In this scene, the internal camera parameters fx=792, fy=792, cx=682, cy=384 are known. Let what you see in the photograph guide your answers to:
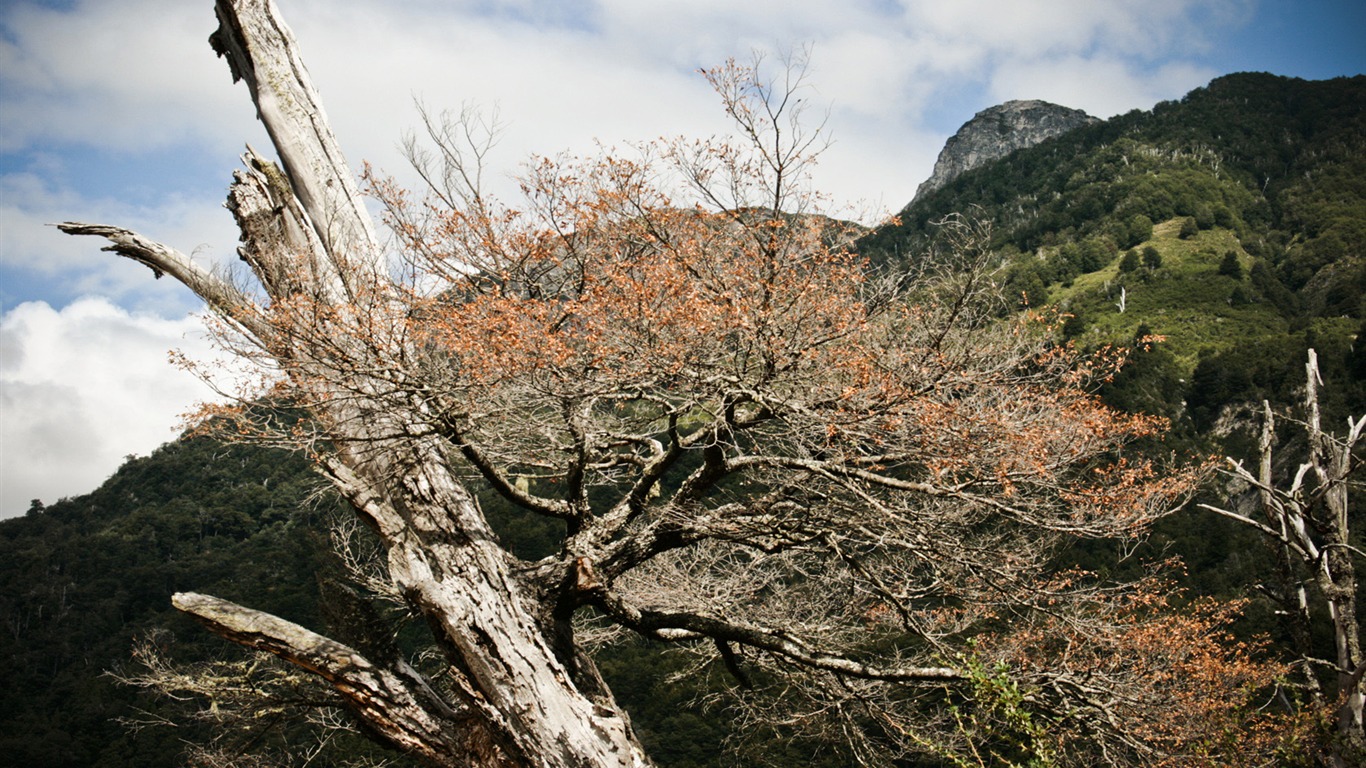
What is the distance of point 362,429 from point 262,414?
2.61 ft

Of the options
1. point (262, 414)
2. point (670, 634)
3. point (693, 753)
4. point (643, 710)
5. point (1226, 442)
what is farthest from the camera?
point (1226, 442)

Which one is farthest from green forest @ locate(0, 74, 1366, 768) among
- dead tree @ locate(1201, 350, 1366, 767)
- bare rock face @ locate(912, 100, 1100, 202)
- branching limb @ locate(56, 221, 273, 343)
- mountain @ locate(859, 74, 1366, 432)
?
bare rock face @ locate(912, 100, 1100, 202)

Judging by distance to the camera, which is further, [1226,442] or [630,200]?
[1226,442]

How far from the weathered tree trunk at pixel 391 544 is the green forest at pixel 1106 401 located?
1.76 ft

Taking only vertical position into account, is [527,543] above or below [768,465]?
below

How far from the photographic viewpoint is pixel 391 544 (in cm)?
577

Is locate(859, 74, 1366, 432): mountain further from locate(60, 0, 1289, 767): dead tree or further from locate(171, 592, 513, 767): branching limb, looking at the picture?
locate(171, 592, 513, 767): branching limb

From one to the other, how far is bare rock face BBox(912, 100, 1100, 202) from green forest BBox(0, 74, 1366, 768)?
117 ft

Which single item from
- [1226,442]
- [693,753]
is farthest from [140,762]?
[1226,442]

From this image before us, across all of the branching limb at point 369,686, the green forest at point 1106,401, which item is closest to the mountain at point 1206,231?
the green forest at point 1106,401

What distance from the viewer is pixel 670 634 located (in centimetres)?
720

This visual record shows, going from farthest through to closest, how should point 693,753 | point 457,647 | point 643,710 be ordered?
point 643,710 < point 693,753 < point 457,647

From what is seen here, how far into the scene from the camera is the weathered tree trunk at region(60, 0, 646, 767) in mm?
5410

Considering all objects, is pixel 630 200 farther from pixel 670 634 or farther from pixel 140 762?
pixel 140 762
